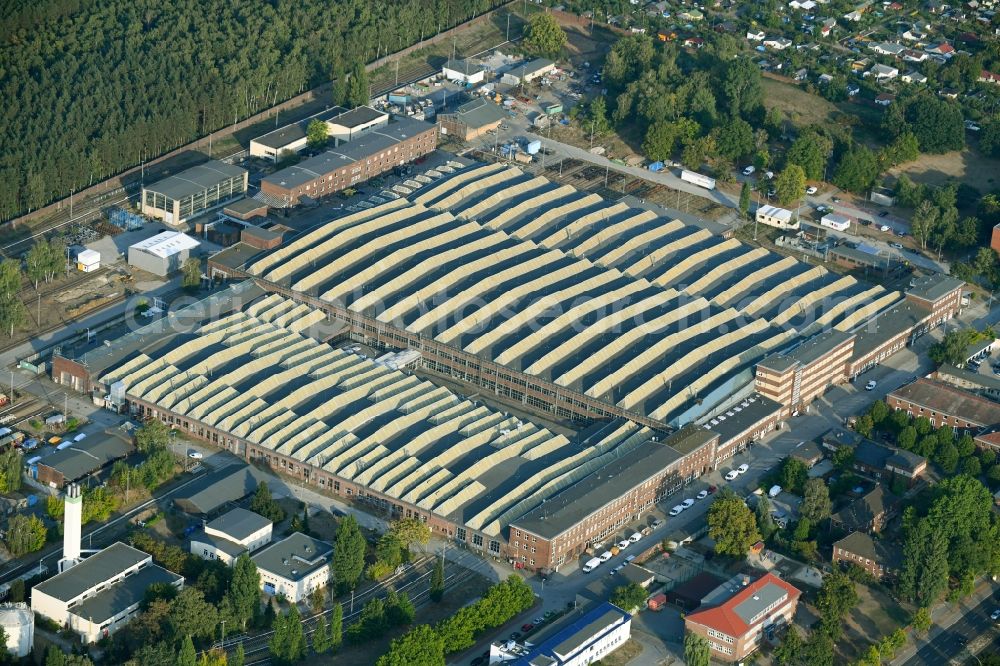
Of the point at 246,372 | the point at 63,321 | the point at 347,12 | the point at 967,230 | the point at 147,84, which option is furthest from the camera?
the point at 347,12

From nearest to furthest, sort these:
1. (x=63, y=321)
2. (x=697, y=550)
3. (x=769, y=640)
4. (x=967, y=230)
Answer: (x=769, y=640) < (x=697, y=550) < (x=63, y=321) < (x=967, y=230)

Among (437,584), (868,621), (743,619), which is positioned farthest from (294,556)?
(868,621)

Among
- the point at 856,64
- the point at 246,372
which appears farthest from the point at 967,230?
the point at 246,372

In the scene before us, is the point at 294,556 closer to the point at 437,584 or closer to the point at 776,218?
the point at 437,584

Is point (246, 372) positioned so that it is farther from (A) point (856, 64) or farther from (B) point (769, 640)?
(A) point (856, 64)

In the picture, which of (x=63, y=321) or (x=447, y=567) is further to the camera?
(x=63, y=321)

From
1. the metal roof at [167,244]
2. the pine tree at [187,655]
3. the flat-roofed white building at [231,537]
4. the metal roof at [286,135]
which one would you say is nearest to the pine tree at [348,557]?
the flat-roofed white building at [231,537]
